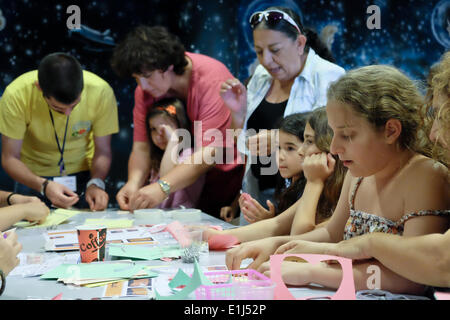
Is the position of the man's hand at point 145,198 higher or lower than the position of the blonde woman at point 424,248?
lower

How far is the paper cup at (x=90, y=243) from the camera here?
1533 mm

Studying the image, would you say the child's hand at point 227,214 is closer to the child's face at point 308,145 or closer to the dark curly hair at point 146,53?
the dark curly hair at point 146,53

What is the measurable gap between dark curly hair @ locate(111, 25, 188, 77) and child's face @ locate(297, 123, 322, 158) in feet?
4.08

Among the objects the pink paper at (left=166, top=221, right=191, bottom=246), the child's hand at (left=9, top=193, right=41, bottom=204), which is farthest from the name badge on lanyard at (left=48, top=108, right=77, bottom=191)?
the pink paper at (left=166, top=221, right=191, bottom=246)

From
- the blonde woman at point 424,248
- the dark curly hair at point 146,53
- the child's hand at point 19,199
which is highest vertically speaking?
the dark curly hair at point 146,53

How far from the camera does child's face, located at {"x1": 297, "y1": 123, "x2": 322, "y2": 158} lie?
1.93 meters

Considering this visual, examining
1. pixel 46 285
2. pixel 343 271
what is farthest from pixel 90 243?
pixel 343 271

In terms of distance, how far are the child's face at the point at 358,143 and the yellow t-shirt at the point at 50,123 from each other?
226 cm

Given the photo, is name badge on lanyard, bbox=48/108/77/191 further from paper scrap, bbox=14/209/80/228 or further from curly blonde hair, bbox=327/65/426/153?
curly blonde hair, bbox=327/65/426/153

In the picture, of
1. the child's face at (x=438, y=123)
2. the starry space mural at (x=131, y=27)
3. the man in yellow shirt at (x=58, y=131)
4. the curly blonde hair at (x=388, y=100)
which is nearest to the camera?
the child's face at (x=438, y=123)

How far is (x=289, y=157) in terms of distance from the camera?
2.13 metres

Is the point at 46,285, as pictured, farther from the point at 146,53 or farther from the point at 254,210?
the point at 146,53

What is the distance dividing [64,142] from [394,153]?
2.51 m

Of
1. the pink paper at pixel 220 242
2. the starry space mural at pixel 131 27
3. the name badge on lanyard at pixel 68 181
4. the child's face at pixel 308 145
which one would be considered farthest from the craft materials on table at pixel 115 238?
the starry space mural at pixel 131 27
